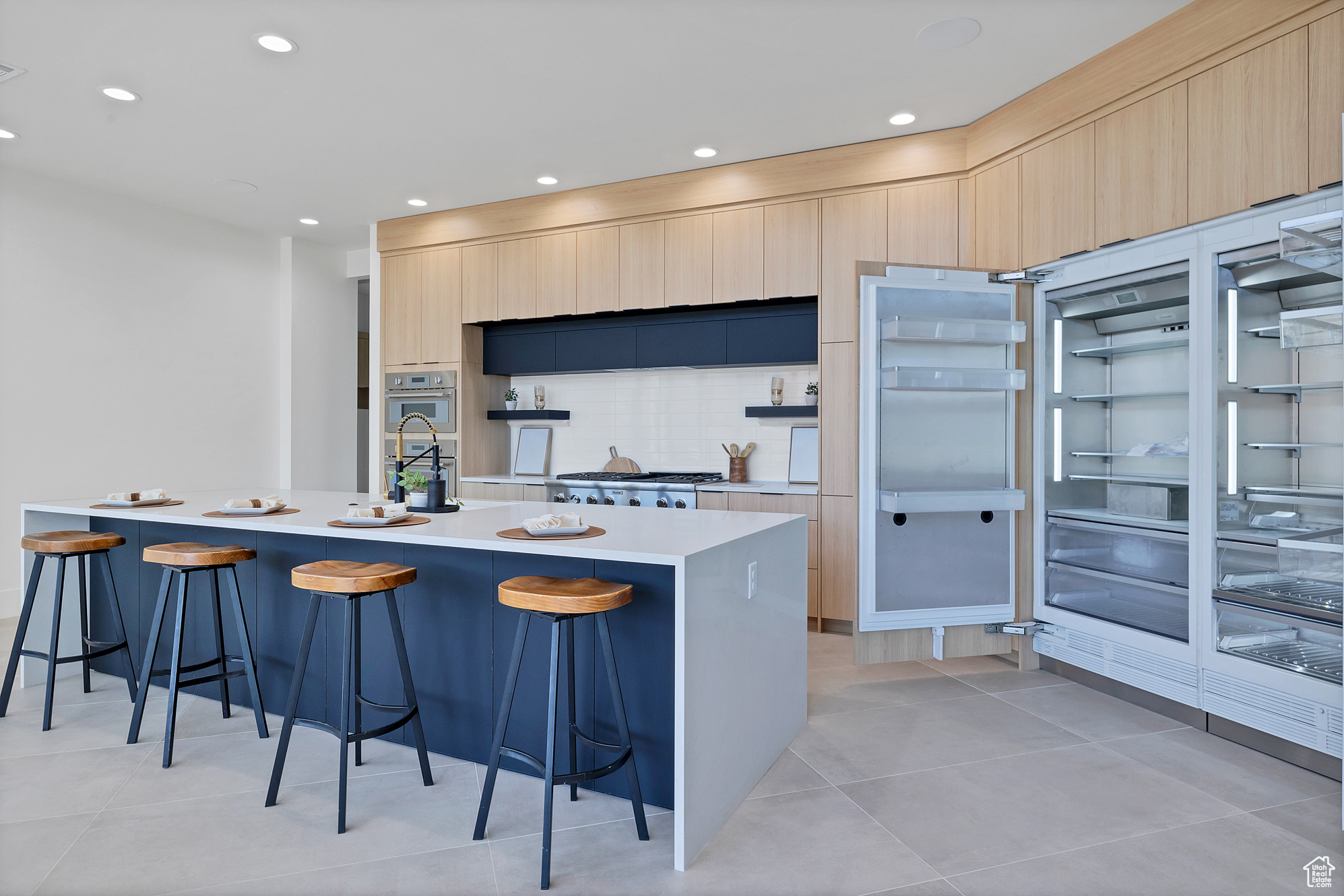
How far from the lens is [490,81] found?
3.72 metres

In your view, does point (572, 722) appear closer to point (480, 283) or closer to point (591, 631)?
point (591, 631)

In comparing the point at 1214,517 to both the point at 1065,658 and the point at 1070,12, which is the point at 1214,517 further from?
Answer: the point at 1070,12

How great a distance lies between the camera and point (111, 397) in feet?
18.1

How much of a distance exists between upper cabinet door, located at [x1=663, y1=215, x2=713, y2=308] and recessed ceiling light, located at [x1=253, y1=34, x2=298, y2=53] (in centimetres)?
240

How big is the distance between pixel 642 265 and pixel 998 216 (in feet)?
7.31

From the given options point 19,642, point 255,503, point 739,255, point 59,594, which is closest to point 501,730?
point 255,503

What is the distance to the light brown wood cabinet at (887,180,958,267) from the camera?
4363mm

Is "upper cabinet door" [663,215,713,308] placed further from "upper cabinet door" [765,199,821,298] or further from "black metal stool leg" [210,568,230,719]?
"black metal stool leg" [210,568,230,719]

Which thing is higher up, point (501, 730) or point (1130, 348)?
point (1130, 348)

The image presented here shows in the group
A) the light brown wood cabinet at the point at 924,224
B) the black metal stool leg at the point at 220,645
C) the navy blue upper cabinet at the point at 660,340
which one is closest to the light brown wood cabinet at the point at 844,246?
the light brown wood cabinet at the point at 924,224

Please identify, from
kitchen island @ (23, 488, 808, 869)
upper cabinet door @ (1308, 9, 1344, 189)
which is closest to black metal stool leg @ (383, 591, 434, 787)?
kitchen island @ (23, 488, 808, 869)

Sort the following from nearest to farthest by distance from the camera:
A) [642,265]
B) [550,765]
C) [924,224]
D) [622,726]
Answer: [550,765], [622,726], [924,224], [642,265]

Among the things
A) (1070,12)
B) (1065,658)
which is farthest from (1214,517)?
(1070,12)

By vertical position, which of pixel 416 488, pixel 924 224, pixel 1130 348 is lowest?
pixel 416 488
